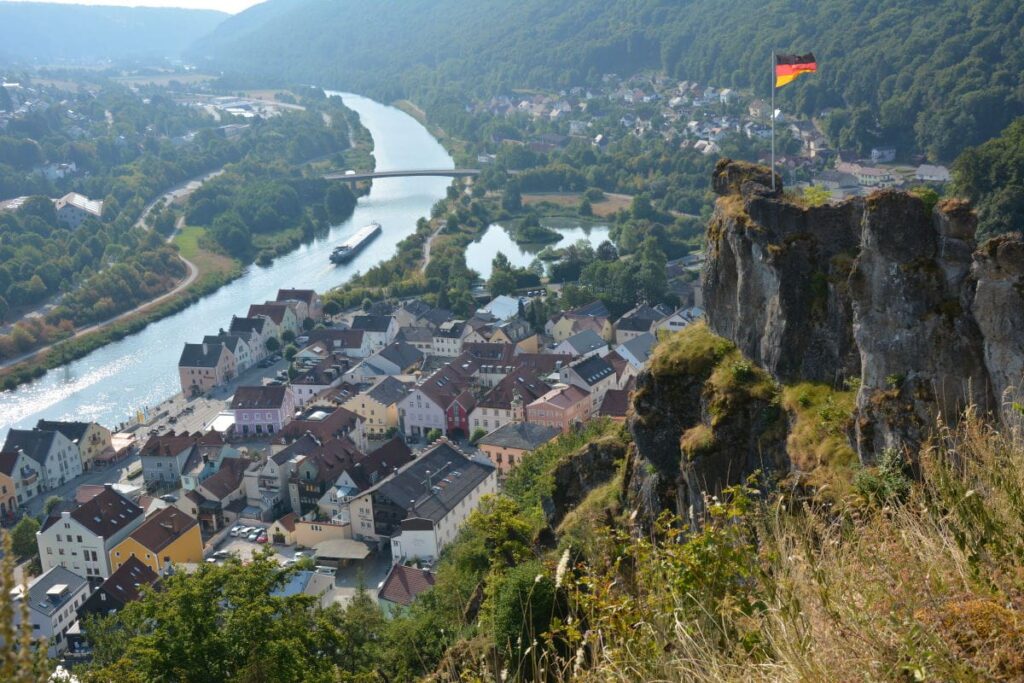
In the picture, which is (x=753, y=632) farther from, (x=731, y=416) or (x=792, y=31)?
(x=792, y=31)

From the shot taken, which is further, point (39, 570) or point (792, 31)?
point (792, 31)

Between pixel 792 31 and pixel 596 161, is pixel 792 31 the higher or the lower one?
the higher one

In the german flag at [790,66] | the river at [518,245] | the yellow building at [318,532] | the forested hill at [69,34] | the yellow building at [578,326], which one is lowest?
the river at [518,245]

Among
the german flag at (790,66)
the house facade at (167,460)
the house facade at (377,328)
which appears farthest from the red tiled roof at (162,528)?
the house facade at (377,328)

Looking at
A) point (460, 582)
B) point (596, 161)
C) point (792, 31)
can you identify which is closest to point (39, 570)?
point (460, 582)

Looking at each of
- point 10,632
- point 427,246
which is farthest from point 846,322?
point 427,246

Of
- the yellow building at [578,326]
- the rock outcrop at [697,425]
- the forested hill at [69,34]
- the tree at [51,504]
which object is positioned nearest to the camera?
the rock outcrop at [697,425]

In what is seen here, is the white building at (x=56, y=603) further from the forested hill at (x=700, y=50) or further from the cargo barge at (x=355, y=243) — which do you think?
the forested hill at (x=700, y=50)
